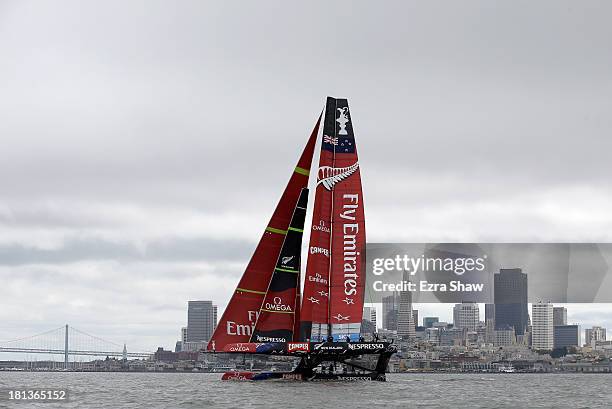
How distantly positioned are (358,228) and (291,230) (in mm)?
4237

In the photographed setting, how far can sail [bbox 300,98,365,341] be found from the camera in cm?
6481

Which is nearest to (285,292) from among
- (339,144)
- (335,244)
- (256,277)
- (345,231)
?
(256,277)

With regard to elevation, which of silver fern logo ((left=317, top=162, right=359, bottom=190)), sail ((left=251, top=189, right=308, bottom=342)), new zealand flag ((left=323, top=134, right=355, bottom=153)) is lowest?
sail ((left=251, top=189, right=308, bottom=342))

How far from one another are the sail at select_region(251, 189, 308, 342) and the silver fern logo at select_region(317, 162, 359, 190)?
2.45 meters

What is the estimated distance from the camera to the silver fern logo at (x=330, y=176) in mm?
64750

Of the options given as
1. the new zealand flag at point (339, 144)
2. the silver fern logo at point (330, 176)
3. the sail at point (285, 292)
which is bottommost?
the sail at point (285, 292)

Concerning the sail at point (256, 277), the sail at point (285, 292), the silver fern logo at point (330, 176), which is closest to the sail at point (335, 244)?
the silver fern logo at point (330, 176)

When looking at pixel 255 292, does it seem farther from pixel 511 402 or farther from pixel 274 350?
pixel 511 402

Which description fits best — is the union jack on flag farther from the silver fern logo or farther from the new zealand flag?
the silver fern logo

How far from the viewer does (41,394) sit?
63812mm

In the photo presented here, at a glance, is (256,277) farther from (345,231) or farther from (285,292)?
(345,231)

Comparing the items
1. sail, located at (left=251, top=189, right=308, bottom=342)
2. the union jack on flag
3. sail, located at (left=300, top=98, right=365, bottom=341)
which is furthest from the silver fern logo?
sail, located at (left=251, top=189, right=308, bottom=342)

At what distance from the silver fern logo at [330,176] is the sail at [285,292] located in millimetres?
2455

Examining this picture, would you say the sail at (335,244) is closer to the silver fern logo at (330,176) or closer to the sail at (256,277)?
the silver fern logo at (330,176)
